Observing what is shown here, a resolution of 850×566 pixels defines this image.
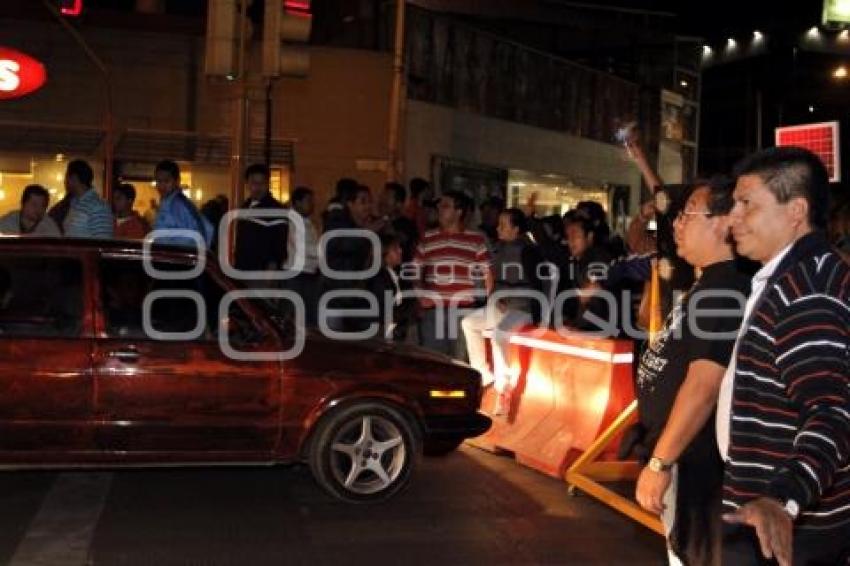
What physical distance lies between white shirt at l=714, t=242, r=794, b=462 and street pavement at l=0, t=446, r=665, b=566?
2.79m

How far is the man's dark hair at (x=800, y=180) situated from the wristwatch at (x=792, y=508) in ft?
2.71

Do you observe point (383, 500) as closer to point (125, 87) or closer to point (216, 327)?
point (216, 327)

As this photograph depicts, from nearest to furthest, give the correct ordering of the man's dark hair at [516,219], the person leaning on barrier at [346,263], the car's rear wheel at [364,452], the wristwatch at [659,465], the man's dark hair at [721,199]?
the wristwatch at [659,465] → the man's dark hair at [721,199] → the car's rear wheel at [364,452] → the man's dark hair at [516,219] → the person leaning on barrier at [346,263]

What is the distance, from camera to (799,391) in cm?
287

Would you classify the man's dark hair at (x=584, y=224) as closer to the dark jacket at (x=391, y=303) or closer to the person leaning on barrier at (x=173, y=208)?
the dark jacket at (x=391, y=303)

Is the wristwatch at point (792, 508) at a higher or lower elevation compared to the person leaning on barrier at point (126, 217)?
lower

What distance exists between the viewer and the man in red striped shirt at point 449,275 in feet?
32.1

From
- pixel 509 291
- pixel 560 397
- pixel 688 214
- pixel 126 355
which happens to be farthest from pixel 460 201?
pixel 688 214

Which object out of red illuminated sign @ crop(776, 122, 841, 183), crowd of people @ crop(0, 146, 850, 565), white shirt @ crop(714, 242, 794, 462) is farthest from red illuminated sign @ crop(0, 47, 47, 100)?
white shirt @ crop(714, 242, 794, 462)

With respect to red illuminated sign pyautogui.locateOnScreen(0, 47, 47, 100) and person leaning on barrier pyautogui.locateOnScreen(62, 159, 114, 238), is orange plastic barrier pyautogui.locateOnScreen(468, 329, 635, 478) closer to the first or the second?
person leaning on barrier pyautogui.locateOnScreen(62, 159, 114, 238)

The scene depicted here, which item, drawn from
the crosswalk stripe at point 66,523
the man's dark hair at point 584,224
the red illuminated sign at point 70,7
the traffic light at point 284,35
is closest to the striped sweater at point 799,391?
the crosswalk stripe at point 66,523

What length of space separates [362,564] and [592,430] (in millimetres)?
2419

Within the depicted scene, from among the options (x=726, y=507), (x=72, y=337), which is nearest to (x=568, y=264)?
(x=72, y=337)

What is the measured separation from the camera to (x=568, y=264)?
1085 centimetres
